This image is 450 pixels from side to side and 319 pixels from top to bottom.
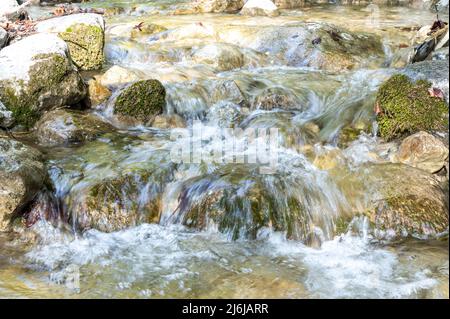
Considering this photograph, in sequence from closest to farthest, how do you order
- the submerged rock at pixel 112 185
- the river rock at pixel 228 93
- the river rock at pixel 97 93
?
1. the submerged rock at pixel 112 185
2. the river rock at pixel 97 93
3. the river rock at pixel 228 93

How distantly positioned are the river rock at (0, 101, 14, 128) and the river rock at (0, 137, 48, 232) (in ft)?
4.99

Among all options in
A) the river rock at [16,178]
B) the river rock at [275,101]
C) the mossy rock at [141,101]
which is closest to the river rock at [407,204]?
the river rock at [275,101]

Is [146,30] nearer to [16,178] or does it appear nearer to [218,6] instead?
[218,6]

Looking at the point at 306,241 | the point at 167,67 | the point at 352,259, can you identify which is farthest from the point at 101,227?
the point at 167,67

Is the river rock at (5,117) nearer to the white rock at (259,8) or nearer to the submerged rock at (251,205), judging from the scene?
the submerged rock at (251,205)

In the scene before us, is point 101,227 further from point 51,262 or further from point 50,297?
point 50,297

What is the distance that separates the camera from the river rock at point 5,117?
7588 mm

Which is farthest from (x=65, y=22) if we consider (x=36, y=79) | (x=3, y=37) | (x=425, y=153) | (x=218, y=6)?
(x=218, y=6)

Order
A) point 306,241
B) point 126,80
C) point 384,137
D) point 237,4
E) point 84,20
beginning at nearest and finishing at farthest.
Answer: point 306,241, point 384,137, point 126,80, point 84,20, point 237,4

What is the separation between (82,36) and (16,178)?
4648 millimetres

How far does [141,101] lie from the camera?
8.27 m

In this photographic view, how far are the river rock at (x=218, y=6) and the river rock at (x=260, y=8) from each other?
90cm

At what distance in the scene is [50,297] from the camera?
443 cm

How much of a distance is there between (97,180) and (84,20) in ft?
15.8
